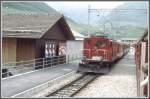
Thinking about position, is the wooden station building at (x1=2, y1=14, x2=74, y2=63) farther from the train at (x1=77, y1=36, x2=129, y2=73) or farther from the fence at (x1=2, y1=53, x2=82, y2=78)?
the train at (x1=77, y1=36, x2=129, y2=73)

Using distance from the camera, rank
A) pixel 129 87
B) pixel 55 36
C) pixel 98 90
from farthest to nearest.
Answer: pixel 55 36
pixel 129 87
pixel 98 90

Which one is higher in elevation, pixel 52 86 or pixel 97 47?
pixel 97 47

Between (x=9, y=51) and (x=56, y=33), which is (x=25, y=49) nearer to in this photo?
(x=9, y=51)

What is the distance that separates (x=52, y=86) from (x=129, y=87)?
12.9ft

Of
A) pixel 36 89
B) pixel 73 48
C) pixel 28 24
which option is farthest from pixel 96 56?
pixel 73 48

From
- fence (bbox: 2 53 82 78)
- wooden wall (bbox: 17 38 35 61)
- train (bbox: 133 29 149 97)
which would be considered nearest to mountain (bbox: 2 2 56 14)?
fence (bbox: 2 53 82 78)

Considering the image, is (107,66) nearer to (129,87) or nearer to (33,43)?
(33,43)

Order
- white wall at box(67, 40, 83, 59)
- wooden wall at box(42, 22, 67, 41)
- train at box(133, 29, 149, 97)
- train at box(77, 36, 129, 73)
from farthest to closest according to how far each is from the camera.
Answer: white wall at box(67, 40, 83, 59) → wooden wall at box(42, 22, 67, 41) → train at box(77, 36, 129, 73) → train at box(133, 29, 149, 97)

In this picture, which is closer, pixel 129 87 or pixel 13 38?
pixel 129 87

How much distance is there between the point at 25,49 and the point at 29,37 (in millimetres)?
2172

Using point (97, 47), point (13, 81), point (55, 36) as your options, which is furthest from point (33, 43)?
point (13, 81)

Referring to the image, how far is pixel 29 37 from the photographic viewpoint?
70.7ft

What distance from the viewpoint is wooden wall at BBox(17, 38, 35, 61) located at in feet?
76.3

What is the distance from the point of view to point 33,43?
23.2m
